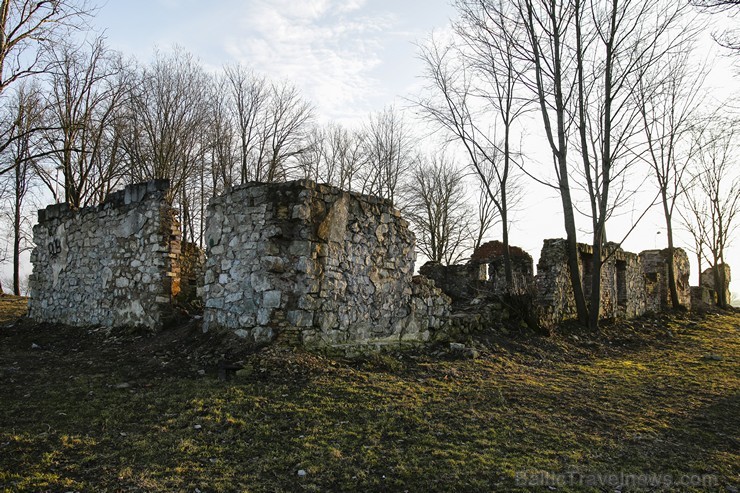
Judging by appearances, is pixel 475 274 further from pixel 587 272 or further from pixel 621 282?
pixel 621 282

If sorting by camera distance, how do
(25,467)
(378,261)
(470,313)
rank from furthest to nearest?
(470,313)
(378,261)
(25,467)

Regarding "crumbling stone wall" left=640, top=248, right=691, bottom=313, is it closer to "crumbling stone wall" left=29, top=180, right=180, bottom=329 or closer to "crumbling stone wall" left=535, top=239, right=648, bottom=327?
"crumbling stone wall" left=535, top=239, right=648, bottom=327

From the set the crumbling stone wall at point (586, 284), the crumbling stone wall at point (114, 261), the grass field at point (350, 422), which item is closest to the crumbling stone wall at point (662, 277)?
the crumbling stone wall at point (586, 284)

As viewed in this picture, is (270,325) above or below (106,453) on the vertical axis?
above

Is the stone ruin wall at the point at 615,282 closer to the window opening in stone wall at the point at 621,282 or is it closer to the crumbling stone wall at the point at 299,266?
the window opening in stone wall at the point at 621,282

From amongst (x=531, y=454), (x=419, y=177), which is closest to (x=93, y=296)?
(x=531, y=454)

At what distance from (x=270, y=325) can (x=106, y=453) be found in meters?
2.88

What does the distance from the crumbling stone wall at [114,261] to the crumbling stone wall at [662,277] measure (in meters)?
16.4

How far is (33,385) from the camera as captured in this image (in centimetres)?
574

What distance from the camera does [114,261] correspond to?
30.7 ft

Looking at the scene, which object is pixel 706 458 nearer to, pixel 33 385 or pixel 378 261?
pixel 378 261

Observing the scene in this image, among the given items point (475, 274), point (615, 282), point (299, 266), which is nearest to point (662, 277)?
point (615, 282)

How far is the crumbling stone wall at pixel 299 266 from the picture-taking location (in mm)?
6617

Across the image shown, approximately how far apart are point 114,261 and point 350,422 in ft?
22.8
